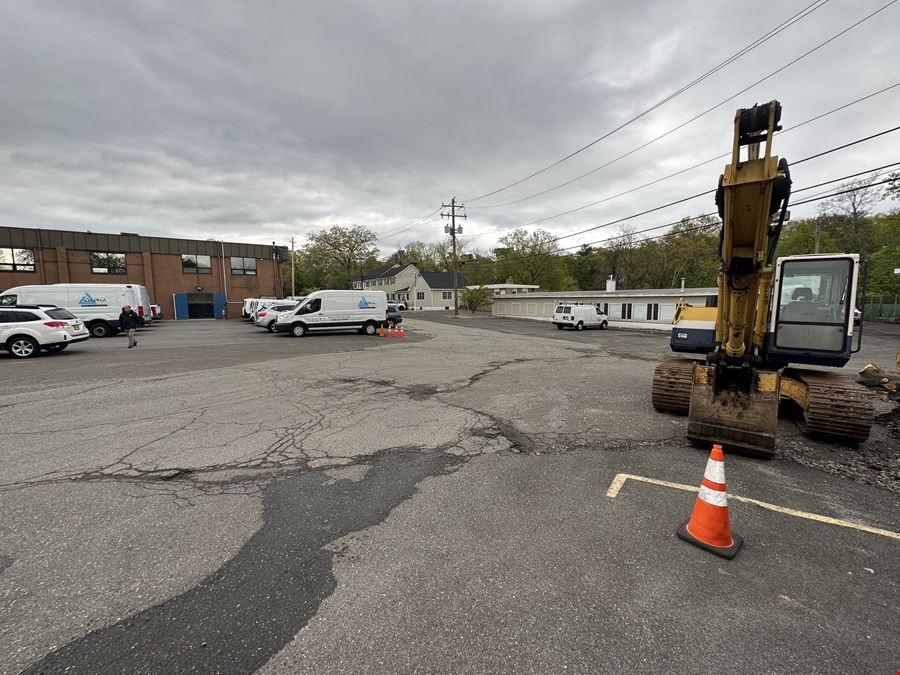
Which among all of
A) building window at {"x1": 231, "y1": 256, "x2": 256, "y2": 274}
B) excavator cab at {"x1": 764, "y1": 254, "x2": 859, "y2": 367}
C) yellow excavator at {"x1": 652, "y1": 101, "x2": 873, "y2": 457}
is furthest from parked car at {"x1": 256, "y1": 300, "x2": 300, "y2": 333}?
excavator cab at {"x1": 764, "y1": 254, "x2": 859, "y2": 367}

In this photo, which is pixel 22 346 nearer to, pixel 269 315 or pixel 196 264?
pixel 269 315

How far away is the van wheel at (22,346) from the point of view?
459 inches

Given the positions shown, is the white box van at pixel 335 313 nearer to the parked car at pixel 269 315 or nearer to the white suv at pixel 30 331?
the parked car at pixel 269 315

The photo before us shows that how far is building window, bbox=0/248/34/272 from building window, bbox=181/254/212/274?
32.0ft

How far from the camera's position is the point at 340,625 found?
2180 millimetres

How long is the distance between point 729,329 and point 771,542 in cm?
275

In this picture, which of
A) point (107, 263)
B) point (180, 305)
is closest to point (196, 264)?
point (180, 305)

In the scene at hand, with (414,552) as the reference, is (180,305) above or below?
above

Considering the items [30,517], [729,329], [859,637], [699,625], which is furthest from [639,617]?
[30,517]

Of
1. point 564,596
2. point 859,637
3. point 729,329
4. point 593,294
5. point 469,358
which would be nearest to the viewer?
point 859,637

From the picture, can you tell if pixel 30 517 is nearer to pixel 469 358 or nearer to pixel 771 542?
pixel 771 542

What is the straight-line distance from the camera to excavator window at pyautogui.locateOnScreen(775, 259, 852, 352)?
574 centimetres

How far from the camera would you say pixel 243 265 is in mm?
36719

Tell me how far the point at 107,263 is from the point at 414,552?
135 ft
